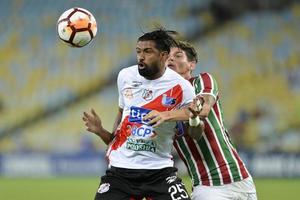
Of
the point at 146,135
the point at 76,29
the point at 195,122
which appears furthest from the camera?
the point at 76,29

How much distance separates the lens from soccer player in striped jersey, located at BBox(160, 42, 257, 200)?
19.8ft

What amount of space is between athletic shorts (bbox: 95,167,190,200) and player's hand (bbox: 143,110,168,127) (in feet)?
1.43

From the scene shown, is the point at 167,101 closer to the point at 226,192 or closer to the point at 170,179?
the point at 170,179

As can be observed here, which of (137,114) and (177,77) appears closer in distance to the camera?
(137,114)

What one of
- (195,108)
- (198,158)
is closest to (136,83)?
(195,108)

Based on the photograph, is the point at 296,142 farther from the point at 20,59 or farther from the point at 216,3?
the point at 20,59

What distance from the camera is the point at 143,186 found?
18.8 ft

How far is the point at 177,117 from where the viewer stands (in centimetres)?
557

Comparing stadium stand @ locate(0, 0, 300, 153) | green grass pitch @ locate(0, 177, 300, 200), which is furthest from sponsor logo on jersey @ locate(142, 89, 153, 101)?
stadium stand @ locate(0, 0, 300, 153)

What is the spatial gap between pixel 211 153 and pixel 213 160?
0.21 ft

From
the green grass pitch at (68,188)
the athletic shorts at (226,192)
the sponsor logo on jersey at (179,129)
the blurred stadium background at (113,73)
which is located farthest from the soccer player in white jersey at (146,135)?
the blurred stadium background at (113,73)

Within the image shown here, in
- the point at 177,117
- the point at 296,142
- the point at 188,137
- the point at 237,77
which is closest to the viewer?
the point at 177,117

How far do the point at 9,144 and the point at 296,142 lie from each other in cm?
762

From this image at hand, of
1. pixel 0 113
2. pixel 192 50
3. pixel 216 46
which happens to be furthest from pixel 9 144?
pixel 192 50
